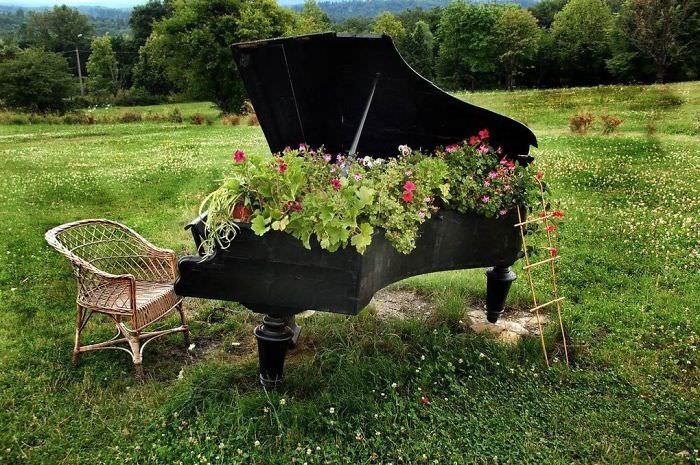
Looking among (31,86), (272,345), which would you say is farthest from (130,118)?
(272,345)

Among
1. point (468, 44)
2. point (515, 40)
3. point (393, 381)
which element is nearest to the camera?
point (393, 381)

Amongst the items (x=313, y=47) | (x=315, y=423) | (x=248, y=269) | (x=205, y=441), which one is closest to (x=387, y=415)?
(x=315, y=423)

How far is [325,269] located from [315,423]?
1.57 metres

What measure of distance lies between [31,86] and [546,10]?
2891 inches

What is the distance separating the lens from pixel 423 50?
7581cm

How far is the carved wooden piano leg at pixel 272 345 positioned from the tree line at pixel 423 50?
38765mm

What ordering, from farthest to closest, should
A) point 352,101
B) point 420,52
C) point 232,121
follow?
point 420,52 < point 232,121 < point 352,101

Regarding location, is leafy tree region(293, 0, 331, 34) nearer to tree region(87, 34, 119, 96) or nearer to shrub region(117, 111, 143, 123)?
tree region(87, 34, 119, 96)

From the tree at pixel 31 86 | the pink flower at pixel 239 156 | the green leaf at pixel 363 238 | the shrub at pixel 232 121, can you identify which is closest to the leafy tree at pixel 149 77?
the tree at pixel 31 86

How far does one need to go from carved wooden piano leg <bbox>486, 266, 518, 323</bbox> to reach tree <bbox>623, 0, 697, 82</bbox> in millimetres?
49948

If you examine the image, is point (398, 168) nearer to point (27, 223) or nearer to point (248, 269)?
point (248, 269)

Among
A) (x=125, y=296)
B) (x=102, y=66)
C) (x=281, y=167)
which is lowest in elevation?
(x=125, y=296)

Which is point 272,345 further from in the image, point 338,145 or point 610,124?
point 610,124

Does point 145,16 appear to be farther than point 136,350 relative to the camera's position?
Yes
